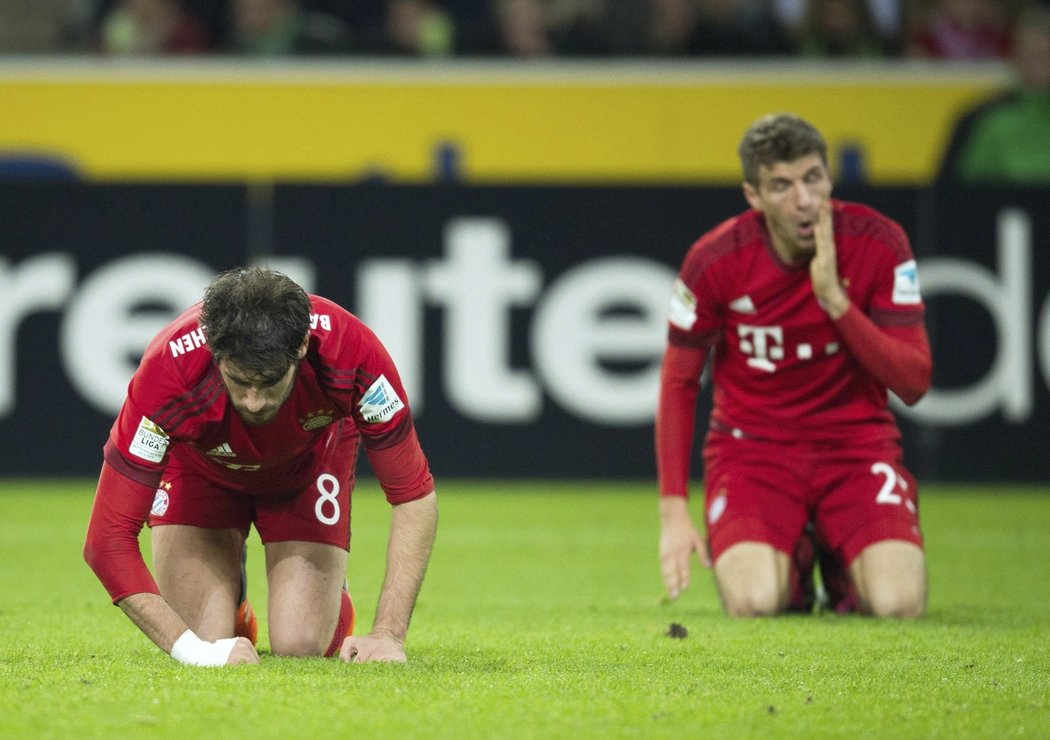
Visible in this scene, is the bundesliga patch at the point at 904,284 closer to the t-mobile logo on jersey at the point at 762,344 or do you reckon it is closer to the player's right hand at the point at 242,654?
the t-mobile logo on jersey at the point at 762,344

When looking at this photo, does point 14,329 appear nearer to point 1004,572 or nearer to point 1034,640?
point 1004,572

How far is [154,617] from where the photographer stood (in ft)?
15.1

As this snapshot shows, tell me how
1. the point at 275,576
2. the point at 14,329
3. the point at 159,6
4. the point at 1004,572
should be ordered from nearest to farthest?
1. the point at 275,576
2. the point at 1004,572
3. the point at 14,329
4. the point at 159,6

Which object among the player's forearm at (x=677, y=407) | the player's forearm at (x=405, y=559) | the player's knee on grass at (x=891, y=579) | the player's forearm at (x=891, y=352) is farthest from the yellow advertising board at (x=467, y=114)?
the player's forearm at (x=405, y=559)

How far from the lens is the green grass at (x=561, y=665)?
408 cm

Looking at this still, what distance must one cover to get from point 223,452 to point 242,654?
0.63 metres

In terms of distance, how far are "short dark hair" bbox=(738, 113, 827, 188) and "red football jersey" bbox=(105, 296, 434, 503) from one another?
2.06m

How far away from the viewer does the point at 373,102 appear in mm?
13297

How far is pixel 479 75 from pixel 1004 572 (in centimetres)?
680

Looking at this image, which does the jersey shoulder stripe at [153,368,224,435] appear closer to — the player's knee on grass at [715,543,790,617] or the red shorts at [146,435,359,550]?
the red shorts at [146,435,359,550]

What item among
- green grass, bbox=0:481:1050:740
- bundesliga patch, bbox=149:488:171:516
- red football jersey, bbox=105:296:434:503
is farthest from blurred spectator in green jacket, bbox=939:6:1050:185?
red football jersey, bbox=105:296:434:503

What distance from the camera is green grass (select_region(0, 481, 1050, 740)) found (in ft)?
13.4

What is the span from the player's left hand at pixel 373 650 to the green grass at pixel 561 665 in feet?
0.20

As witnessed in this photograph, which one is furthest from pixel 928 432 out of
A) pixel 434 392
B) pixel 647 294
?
pixel 434 392
